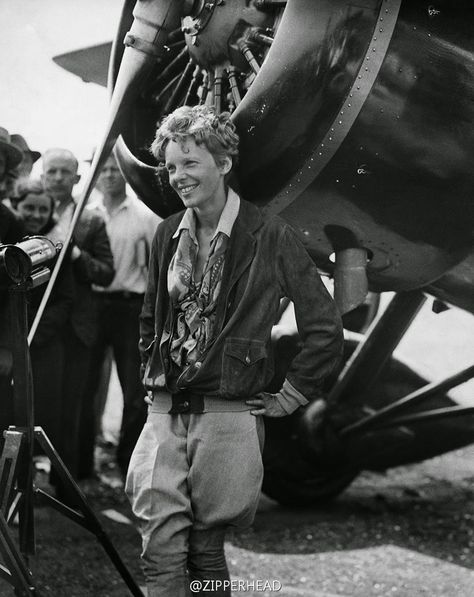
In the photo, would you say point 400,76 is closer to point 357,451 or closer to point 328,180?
point 328,180

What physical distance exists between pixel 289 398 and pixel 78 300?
2202 mm

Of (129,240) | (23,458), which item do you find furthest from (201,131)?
(129,240)

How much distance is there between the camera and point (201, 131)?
2635 millimetres

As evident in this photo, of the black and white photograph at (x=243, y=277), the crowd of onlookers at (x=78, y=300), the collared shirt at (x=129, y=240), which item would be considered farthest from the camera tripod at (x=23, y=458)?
the collared shirt at (x=129, y=240)

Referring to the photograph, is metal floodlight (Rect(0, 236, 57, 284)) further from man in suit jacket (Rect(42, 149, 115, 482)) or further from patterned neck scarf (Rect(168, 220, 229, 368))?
man in suit jacket (Rect(42, 149, 115, 482))

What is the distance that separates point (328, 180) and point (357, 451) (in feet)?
6.33

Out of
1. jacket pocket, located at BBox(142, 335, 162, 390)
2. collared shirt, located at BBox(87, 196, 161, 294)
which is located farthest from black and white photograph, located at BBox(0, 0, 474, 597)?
collared shirt, located at BBox(87, 196, 161, 294)

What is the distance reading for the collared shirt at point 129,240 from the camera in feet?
16.0

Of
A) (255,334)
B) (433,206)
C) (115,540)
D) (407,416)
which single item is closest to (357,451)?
(407,416)

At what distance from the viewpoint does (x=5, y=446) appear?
9.16ft

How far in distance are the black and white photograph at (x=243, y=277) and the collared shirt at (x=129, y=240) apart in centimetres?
23

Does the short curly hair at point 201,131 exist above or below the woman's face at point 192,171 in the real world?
above

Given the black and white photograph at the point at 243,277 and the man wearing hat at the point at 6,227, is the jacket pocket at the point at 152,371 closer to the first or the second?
the black and white photograph at the point at 243,277

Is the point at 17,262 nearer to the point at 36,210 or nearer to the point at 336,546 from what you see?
the point at 36,210
